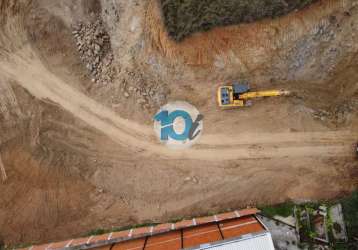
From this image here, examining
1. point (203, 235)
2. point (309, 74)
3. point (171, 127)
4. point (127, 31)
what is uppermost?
point (127, 31)

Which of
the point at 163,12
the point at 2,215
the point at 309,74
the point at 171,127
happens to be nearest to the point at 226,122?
the point at 171,127

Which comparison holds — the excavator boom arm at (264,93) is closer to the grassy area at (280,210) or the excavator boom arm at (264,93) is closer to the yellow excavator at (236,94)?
the yellow excavator at (236,94)

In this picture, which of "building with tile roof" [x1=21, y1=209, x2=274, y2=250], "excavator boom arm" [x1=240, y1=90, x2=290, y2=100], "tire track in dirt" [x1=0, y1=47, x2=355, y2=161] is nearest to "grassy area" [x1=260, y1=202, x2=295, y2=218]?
"building with tile roof" [x1=21, y1=209, x2=274, y2=250]

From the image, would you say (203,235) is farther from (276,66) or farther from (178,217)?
(276,66)

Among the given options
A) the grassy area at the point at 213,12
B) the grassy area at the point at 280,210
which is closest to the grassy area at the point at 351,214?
the grassy area at the point at 280,210

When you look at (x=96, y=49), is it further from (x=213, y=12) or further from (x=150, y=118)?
(x=213, y=12)

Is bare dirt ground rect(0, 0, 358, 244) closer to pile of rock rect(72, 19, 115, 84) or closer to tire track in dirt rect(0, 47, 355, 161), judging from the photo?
tire track in dirt rect(0, 47, 355, 161)
